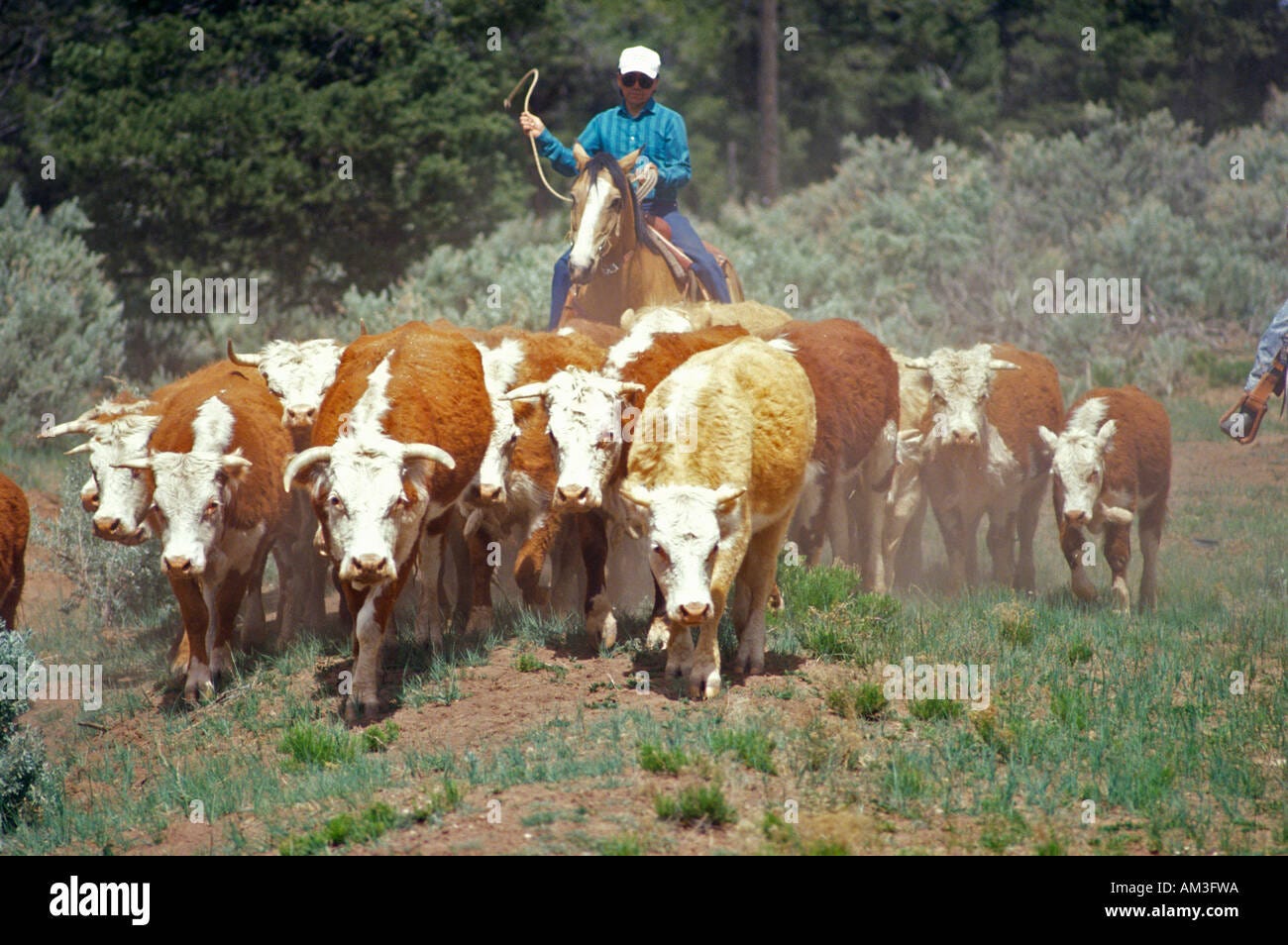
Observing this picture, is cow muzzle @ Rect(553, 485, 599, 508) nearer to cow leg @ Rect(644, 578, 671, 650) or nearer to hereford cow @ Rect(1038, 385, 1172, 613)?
cow leg @ Rect(644, 578, 671, 650)

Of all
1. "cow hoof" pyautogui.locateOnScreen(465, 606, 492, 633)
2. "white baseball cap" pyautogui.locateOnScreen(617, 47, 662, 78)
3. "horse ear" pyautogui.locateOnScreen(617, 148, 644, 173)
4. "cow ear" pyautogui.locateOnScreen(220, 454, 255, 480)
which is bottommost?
"cow hoof" pyautogui.locateOnScreen(465, 606, 492, 633)

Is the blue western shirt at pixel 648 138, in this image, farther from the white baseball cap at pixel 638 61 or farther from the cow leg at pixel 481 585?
the cow leg at pixel 481 585

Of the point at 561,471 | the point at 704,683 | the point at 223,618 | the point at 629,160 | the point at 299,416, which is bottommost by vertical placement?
the point at 704,683

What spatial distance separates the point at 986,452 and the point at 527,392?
520cm

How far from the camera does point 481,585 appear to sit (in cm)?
966

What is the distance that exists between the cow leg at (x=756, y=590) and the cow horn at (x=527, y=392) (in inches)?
65.3

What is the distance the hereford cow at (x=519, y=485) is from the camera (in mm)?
9344

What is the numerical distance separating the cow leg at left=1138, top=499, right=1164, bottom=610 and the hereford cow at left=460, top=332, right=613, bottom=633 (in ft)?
17.6

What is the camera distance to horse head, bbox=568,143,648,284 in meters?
11.4

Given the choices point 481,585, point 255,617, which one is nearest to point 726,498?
point 481,585

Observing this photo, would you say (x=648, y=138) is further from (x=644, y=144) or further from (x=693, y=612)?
(x=693, y=612)

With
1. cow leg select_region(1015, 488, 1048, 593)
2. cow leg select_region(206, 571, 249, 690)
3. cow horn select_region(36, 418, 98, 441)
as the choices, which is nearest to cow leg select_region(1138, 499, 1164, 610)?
cow leg select_region(1015, 488, 1048, 593)

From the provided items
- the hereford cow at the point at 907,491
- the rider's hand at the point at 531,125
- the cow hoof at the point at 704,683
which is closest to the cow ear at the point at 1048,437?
the hereford cow at the point at 907,491
